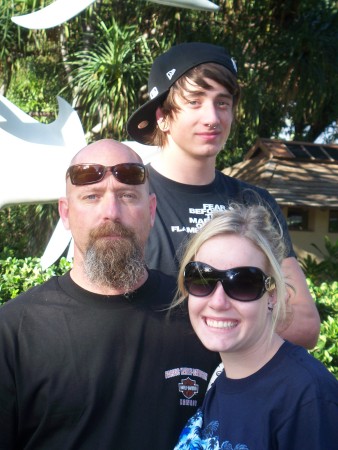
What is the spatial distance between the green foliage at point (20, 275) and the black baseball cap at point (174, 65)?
248cm

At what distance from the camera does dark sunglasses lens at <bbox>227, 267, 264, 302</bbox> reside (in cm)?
171

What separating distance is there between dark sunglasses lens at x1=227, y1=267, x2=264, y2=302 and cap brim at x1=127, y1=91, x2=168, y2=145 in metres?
1.05

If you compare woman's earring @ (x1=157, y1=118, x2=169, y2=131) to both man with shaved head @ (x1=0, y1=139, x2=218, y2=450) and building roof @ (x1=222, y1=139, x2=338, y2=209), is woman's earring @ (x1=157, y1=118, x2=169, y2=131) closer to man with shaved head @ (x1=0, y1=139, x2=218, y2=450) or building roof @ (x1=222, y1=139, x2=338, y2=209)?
man with shaved head @ (x1=0, y1=139, x2=218, y2=450)

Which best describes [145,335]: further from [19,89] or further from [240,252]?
[19,89]

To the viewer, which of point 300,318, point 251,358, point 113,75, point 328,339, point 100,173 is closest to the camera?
point 251,358

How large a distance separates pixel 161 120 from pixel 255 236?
3.03 feet

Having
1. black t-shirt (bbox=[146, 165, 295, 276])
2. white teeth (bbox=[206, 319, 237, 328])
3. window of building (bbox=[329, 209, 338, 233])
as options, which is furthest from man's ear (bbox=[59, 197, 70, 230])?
window of building (bbox=[329, 209, 338, 233])

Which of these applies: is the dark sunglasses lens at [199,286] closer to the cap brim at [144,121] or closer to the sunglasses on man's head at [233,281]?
the sunglasses on man's head at [233,281]

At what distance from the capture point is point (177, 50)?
8.37 feet

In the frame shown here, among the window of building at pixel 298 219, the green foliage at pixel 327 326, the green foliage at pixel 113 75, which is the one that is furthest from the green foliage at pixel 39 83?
the green foliage at pixel 327 326

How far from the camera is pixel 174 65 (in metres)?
2.51

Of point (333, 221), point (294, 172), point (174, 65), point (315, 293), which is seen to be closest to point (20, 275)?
point (315, 293)

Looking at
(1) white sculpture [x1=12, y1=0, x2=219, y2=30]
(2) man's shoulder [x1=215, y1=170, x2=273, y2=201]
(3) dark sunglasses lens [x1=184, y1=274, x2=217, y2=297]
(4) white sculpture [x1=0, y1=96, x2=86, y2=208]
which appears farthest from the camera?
(1) white sculpture [x1=12, y1=0, x2=219, y2=30]

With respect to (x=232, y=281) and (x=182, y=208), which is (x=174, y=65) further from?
(x=232, y=281)
